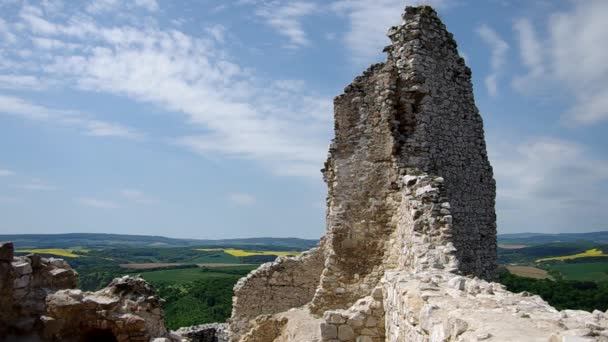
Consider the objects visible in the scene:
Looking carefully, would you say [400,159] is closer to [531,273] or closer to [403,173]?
[403,173]

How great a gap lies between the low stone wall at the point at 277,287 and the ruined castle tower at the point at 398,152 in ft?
7.95

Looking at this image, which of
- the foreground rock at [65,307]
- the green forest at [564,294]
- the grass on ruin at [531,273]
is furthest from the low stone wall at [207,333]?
the grass on ruin at [531,273]

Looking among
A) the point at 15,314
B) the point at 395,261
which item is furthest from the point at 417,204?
the point at 15,314

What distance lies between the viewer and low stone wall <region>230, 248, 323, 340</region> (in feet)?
35.3

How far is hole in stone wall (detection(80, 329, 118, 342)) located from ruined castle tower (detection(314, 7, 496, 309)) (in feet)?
10.1

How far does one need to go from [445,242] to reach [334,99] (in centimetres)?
355

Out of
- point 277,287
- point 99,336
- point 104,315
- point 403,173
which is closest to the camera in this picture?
point 104,315

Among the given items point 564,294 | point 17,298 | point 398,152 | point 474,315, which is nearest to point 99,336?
point 17,298

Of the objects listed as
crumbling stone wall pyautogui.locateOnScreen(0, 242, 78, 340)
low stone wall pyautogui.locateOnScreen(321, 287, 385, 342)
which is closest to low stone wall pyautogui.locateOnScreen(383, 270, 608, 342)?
low stone wall pyautogui.locateOnScreen(321, 287, 385, 342)

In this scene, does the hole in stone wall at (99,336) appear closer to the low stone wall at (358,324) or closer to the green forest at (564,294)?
the low stone wall at (358,324)

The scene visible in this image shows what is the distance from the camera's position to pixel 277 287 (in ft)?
35.6

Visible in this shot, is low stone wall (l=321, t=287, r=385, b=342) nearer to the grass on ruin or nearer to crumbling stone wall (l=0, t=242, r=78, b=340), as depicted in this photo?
crumbling stone wall (l=0, t=242, r=78, b=340)

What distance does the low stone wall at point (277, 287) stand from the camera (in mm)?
10758

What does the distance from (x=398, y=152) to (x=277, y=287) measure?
4.50 metres
